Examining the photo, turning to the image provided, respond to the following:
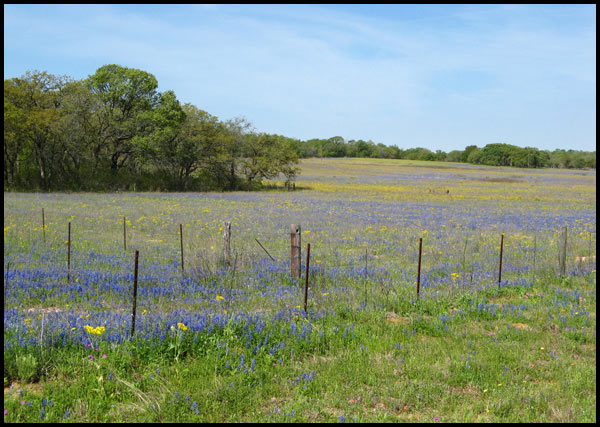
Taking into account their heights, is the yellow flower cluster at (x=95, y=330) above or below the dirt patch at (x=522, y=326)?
above

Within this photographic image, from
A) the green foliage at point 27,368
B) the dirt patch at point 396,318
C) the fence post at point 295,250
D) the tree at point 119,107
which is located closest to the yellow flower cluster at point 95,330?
the green foliage at point 27,368

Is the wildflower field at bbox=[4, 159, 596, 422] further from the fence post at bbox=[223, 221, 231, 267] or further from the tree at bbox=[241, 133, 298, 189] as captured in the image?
the tree at bbox=[241, 133, 298, 189]

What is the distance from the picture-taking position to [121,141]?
49.9 meters

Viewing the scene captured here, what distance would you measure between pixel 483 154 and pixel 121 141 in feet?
475

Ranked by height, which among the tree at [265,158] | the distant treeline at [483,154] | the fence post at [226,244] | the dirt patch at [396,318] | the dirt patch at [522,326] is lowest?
the dirt patch at [522,326]

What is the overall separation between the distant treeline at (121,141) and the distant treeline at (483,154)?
83206 mm

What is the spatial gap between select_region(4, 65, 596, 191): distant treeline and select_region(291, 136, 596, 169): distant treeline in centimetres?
8321

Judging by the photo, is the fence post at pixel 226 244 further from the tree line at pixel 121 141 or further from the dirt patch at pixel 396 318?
the tree line at pixel 121 141

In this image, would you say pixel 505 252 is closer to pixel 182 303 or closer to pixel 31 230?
pixel 182 303

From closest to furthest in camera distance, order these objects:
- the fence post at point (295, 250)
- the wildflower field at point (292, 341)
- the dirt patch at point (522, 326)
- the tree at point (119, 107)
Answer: the wildflower field at point (292, 341) < the dirt patch at point (522, 326) < the fence post at point (295, 250) < the tree at point (119, 107)

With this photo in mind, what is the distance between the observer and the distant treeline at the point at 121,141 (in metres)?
43.3

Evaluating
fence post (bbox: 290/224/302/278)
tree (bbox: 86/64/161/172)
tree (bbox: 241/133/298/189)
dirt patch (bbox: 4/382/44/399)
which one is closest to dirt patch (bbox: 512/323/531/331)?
fence post (bbox: 290/224/302/278)

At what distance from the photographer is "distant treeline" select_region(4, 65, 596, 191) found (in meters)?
43.3

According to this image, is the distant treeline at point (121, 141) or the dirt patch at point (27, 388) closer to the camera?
the dirt patch at point (27, 388)
